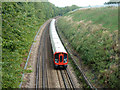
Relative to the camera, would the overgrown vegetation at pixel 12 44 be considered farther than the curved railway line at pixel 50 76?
No

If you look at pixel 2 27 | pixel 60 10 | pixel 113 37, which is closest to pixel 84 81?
pixel 113 37

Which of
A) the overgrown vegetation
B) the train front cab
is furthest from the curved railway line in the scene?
the overgrown vegetation

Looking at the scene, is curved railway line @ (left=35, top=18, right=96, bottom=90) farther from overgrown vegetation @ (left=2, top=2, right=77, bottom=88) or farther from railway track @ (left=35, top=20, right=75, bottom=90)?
overgrown vegetation @ (left=2, top=2, right=77, bottom=88)

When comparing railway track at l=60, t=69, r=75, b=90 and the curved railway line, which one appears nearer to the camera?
railway track at l=60, t=69, r=75, b=90

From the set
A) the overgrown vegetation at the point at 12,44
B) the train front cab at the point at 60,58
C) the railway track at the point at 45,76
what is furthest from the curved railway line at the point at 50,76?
the overgrown vegetation at the point at 12,44

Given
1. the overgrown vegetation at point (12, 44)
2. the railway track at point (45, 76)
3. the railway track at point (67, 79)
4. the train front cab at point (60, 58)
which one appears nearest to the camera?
the overgrown vegetation at point (12, 44)

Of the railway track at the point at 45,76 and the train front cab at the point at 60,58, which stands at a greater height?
the train front cab at the point at 60,58

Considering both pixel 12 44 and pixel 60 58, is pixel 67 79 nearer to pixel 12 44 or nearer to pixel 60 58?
pixel 60 58

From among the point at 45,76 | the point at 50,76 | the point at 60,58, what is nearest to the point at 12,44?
the point at 45,76

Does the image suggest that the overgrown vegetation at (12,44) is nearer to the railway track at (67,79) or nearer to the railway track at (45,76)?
the railway track at (45,76)

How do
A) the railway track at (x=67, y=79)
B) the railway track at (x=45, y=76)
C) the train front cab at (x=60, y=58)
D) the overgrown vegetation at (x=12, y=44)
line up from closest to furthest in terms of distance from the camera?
1. the overgrown vegetation at (x=12, y=44)
2. the railway track at (x=67, y=79)
3. the railway track at (x=45, y=76)
4. the train front cab at (x=60, y=58)

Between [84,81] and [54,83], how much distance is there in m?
3.99

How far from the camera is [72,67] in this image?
1966 centimetres

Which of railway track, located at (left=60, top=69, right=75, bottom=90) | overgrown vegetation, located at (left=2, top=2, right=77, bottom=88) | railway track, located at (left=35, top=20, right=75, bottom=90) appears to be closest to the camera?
overgrown vegetation, located at (left=2, top=2, right=77, bottom=88)
